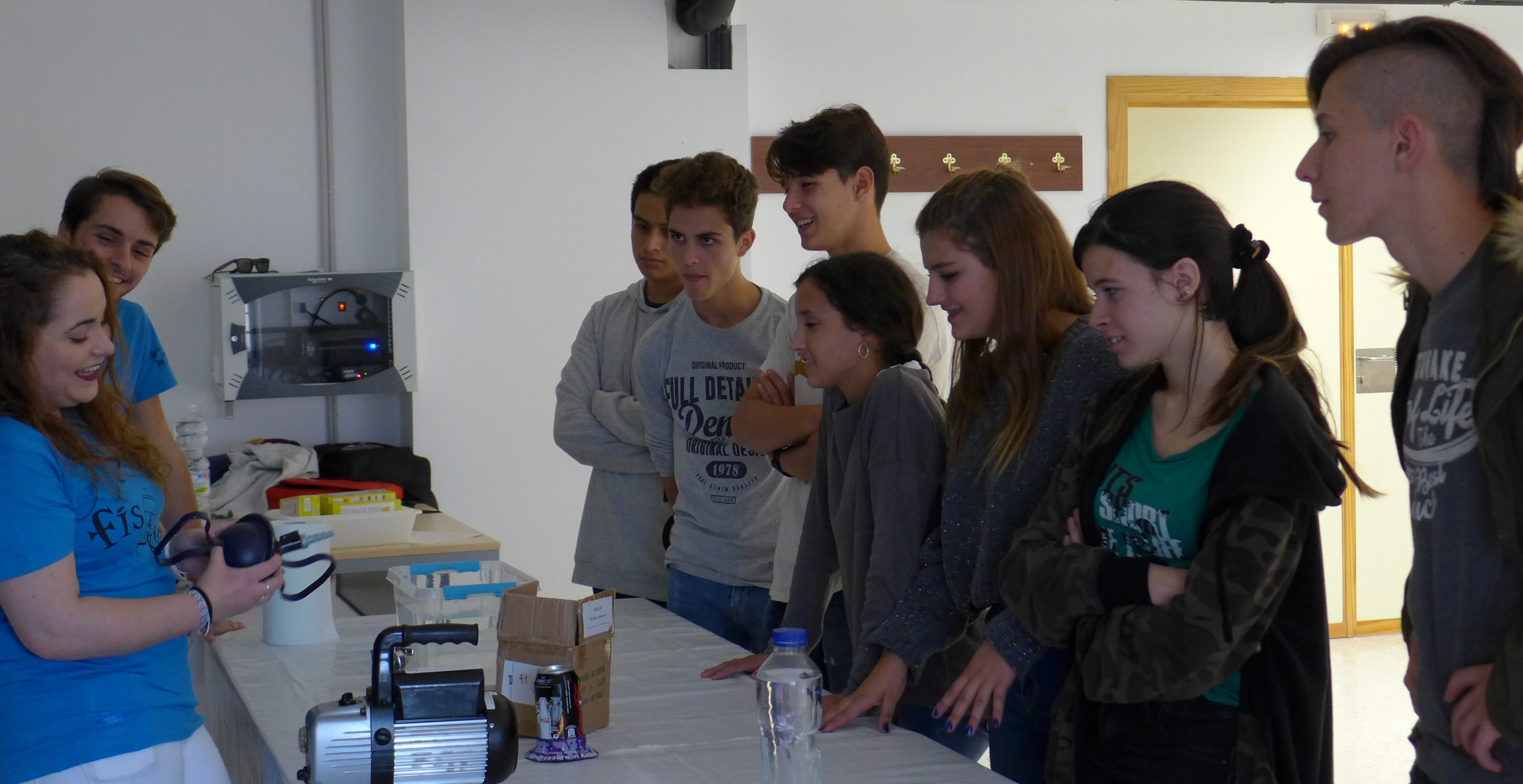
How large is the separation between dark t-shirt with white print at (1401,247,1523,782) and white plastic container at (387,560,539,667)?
4.39 ft

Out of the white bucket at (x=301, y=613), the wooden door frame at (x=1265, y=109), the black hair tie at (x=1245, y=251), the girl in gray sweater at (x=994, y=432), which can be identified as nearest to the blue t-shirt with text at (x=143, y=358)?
the white bucket at (x=301, y=613)

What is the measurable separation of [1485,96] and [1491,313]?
9.8 inches

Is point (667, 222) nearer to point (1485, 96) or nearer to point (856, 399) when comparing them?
point (856, 399)

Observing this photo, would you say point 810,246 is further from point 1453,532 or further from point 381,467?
point 381,467

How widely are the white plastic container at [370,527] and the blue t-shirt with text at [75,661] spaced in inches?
65.1

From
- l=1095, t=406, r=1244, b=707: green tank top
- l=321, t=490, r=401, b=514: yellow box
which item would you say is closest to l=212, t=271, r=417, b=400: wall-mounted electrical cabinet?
l=321, t=490, r=401, b=514: yellow box

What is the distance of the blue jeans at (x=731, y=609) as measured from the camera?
2418 millimetres

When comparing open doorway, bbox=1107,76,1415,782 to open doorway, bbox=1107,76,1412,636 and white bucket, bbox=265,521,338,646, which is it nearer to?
open doorway, bbox=1107,76,1412,636

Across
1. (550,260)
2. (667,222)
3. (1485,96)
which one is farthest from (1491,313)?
(550,260)

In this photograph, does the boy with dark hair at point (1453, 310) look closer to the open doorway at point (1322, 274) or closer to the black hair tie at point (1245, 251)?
the black hair tie at point (1245, 251)

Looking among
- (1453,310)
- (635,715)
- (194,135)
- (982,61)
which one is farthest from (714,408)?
(982,61)

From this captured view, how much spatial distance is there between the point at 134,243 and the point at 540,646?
5.14 feet

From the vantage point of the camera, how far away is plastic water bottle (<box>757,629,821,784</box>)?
1.53 meters

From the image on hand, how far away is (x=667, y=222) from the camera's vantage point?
2760mm
